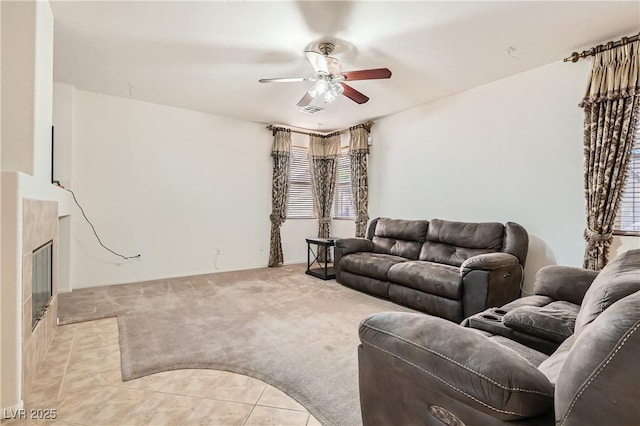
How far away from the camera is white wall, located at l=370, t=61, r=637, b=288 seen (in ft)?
10.5

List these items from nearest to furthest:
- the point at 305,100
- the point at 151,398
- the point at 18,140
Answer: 1. the point at 151,398
2. the point at 18,140
3. the point at 305,100

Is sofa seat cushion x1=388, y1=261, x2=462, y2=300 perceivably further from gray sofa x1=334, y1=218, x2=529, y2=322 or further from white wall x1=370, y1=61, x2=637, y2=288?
white wall x1=370, y1=61, x2=637, y2=288

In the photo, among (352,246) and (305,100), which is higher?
(305,100)

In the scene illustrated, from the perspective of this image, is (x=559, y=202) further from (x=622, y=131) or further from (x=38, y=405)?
(x=38, y=405)

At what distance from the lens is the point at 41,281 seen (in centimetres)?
237

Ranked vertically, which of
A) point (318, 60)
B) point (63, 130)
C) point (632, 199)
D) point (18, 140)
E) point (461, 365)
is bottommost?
point (461, 365)

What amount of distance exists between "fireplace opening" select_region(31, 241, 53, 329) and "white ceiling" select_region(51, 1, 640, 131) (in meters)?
1.91

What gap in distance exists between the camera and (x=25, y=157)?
2.03m

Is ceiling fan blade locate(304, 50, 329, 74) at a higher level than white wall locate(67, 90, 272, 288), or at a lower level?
higher

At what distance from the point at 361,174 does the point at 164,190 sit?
324cm

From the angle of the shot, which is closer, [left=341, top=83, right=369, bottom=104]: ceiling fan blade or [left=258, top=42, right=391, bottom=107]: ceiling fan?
[left=258, top=42, right=391, bottom=107]: ceiling fan

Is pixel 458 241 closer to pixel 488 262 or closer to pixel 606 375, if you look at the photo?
pixel 488 262

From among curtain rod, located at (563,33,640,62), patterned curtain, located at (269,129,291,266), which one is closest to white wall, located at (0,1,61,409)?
patterned curtain, located at (269,129,291,266)

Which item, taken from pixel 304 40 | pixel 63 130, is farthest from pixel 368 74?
pixel 63 130
